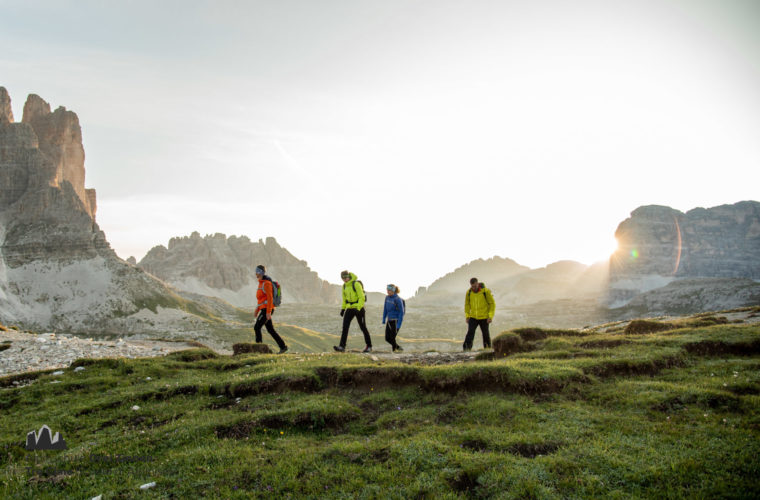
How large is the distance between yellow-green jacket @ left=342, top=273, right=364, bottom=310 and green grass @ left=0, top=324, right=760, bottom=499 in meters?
5.48

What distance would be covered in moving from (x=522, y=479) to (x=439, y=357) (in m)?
11.1

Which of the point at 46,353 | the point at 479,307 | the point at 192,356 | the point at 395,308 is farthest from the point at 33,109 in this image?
the point at 479,307

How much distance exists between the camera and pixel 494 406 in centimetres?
1059

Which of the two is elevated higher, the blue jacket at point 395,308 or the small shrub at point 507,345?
the blue jacket at point 395,308

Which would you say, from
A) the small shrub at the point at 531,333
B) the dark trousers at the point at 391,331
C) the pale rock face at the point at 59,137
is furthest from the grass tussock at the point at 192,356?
the pale rock face at the point at 59,137

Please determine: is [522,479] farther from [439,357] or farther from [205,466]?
[439,357]

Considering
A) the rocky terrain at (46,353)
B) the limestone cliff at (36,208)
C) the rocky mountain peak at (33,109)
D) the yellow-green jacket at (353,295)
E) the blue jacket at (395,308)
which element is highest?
the rocky mountain peak at (33,109)

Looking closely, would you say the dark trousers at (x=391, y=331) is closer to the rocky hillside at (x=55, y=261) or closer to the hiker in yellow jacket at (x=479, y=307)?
the hiker in yellow jacket at (x=479, y=307)

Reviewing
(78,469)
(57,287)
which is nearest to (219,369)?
(78,469)

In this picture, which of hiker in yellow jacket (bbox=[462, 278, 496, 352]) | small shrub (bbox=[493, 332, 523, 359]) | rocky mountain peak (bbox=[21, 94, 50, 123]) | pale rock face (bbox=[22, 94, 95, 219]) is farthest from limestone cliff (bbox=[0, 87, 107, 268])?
small shrub (bbox=[493, 332, 523, 359])

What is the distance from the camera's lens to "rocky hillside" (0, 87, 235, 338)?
126m

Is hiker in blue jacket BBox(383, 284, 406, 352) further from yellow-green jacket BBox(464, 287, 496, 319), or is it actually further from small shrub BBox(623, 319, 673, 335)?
small shrub BBox(623, 319, 673, 335)

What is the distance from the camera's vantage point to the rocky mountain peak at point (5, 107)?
15388 centimetres

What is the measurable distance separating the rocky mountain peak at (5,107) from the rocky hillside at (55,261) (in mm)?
381
